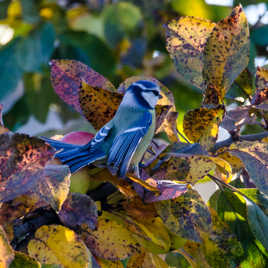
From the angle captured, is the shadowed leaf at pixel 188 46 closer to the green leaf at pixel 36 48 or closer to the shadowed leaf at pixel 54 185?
the shadowed leaf at pixel 54 185

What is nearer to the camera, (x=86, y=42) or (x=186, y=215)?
(x=186, y=215)

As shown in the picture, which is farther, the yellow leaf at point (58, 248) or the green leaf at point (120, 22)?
the green leaf at point (120, 22)

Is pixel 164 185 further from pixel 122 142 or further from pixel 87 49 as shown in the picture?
pixel 87 49

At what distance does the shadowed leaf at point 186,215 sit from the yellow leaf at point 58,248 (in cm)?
3

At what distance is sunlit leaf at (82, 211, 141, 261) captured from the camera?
0.18 meters

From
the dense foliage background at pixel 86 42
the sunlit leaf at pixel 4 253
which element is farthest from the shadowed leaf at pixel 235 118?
the dense foliage background at pixel 86 42

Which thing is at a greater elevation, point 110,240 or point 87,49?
point 110,240

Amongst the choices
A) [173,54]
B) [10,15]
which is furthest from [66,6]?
[173,54]

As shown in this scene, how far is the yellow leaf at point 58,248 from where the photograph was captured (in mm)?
165

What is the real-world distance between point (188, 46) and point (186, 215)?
0.29 feet

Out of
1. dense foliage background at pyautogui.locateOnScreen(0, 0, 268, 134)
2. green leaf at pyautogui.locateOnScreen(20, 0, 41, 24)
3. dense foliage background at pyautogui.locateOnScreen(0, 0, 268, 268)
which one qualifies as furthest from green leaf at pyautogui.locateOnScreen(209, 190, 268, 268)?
green leaf at pyautogui.locateOnScreen(20, 0, 41, 24)

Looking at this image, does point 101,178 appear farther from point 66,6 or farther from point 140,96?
point 66,6

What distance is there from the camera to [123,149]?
176mm

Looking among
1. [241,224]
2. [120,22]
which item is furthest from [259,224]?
→ [120,22]
